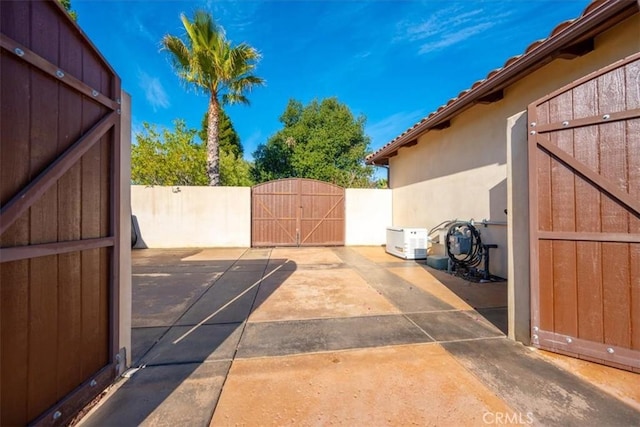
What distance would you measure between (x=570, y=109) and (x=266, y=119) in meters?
18.3

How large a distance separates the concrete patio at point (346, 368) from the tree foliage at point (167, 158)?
27.9 ft

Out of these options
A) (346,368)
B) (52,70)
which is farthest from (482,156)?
(52,70)

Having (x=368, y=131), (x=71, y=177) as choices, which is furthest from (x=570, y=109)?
(x=368, y=131)

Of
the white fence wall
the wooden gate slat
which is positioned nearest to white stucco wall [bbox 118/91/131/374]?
the wooden gate slat

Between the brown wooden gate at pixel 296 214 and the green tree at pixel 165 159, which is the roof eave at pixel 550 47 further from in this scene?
the green tree at pixel 165 159

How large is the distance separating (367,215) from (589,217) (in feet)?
24.0

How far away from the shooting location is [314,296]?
3.68 meters

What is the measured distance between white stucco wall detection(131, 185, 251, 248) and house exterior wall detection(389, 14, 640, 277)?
5.51 meters

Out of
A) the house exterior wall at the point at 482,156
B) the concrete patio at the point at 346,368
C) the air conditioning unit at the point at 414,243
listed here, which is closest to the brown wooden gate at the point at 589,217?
the concrete patio at the point at 346,368

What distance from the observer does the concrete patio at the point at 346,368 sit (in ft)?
4.93

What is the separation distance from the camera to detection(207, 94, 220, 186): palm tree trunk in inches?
336

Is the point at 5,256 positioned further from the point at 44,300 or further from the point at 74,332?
the point at 74,332

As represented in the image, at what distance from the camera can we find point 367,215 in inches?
367

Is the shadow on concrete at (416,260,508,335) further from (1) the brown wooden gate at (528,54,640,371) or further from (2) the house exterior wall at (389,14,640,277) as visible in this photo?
(2) the house exterior wall at (389,14,640,277)
